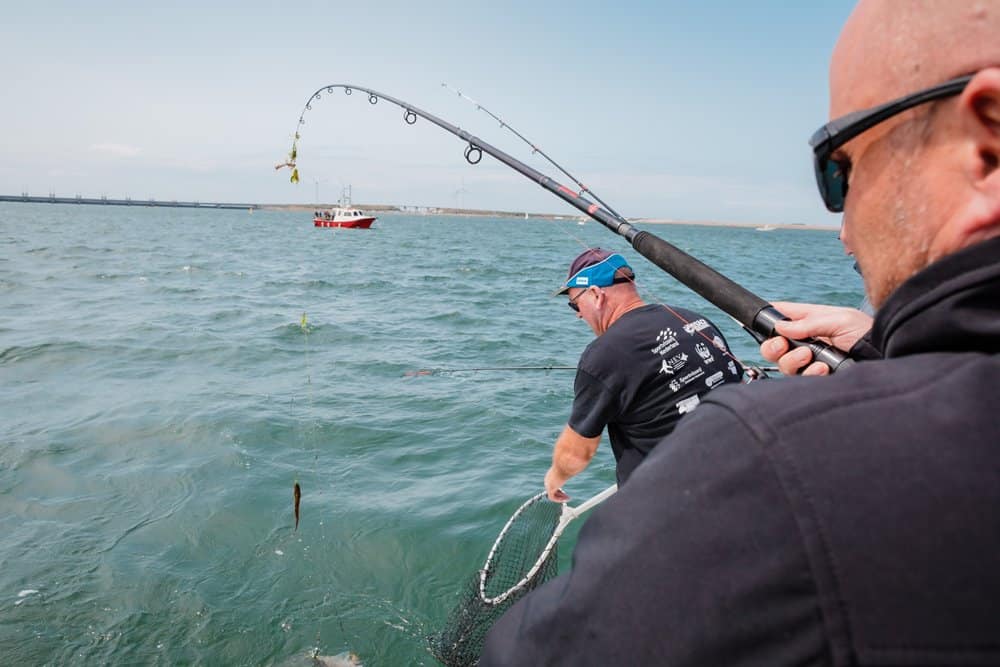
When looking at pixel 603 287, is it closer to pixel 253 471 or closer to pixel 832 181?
pixel 832 181

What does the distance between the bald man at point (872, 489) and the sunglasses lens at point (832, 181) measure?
0.76 ft

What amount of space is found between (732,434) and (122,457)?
9.26 metres

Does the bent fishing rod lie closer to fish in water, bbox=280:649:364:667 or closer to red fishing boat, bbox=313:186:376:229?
fish in water, bbox=280:649:364:667

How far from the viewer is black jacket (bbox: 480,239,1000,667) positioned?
764 millimetres

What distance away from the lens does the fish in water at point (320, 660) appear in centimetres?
495

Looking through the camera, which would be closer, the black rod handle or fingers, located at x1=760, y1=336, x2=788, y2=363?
the black rod handle

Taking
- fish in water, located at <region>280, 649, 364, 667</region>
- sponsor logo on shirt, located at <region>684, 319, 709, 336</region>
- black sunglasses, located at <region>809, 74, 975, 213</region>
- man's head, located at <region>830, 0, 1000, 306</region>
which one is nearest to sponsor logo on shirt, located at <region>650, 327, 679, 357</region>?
sponsor logo on shirt, located at <region>684, 319, 709, 336</region>

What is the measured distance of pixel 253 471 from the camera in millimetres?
8070

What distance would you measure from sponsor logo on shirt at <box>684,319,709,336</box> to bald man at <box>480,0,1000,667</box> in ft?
9.80

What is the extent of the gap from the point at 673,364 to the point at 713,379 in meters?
0.35

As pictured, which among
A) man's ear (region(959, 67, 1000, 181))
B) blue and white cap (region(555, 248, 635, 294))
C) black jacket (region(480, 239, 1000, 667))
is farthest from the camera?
blue and white cap (region(555, 248, 635, 294))

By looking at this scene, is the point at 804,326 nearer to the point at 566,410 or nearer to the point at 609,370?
the point at 609,370

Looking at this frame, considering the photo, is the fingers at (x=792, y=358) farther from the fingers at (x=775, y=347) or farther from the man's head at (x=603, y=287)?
the man's head at (x=603, y=287)

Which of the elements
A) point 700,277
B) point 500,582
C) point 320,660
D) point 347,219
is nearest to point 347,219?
point 347,219
